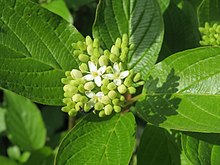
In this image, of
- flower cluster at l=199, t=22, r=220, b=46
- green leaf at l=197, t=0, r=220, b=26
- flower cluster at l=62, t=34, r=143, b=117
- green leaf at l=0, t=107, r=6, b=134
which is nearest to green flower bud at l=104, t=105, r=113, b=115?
flower cluster at l=62, t=34, r=143, b=117

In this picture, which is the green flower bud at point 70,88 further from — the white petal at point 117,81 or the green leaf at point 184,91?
the green leaf at point 184,91

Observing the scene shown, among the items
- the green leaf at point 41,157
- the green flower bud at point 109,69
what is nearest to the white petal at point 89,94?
the green flower bud at point 109,69

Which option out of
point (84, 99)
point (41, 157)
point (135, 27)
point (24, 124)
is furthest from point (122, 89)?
point (24, 124)

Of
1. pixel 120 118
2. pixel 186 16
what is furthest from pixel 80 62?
pixel 186 16

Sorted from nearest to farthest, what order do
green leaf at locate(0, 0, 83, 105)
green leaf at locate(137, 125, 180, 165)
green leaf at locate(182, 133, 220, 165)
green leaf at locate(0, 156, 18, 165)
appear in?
green leaf at locate(0, 0, 83, 105) < green leaf at locate(182, 133, 220, 165) < green leaf at locate(137, 125, 180, 165) < green leaf at locate(0, 156, 18, 165)

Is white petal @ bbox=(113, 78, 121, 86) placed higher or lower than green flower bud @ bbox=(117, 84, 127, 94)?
higher

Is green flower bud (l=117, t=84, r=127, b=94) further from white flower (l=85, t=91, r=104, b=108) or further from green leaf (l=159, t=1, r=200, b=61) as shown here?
green leaf (l=159, t=1, r=200, b=61)

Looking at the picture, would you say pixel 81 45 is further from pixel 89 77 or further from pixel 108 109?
pixel 108 109
